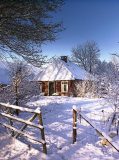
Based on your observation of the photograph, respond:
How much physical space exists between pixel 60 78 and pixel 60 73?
3.42 ft

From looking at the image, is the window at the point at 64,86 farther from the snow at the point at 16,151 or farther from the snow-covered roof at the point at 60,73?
the snow at the point at 16,151

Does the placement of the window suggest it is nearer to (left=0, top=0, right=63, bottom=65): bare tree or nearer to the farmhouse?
the farmhouse

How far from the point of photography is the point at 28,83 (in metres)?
18.4

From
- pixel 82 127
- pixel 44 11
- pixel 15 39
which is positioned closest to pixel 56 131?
pixel 82 127

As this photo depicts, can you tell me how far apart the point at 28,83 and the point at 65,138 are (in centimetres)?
848

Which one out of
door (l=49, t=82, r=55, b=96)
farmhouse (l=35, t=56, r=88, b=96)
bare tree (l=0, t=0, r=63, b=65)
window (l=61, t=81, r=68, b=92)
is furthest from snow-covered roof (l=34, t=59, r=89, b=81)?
bare tree (l=0, t=0, r=63, b=65)

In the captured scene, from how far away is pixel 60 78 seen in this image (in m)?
42.2

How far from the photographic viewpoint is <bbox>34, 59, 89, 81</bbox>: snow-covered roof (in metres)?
42.1

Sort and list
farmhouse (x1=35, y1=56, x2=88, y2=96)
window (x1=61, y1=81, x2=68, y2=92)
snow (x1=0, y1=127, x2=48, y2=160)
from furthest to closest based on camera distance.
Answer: window (x1=61, y1=81, x2=68, y2=92)
farmhouse (x1=35, y1=56, x2=88, y2=96)
snow (x1=0, y1=127, x2=48, y2=160)

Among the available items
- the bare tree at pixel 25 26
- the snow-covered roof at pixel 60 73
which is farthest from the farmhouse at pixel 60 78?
the bare tree at pixel 25 26

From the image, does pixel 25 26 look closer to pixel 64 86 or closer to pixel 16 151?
pixel 16 151

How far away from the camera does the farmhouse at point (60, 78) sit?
41.9 meters

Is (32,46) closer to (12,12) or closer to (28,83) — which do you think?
(12,12)

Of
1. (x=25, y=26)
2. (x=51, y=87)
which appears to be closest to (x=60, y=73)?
(x=51, y=87)
